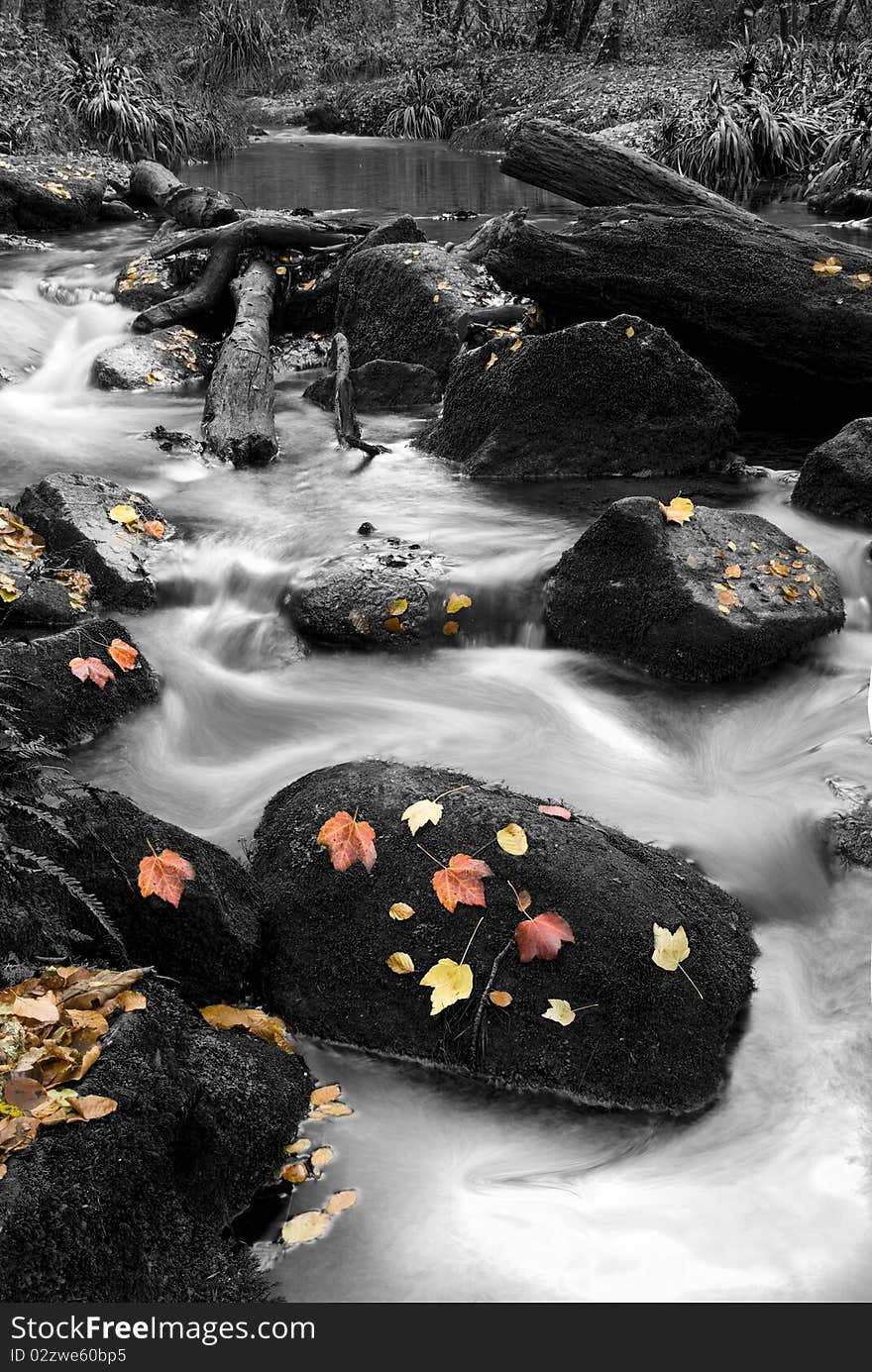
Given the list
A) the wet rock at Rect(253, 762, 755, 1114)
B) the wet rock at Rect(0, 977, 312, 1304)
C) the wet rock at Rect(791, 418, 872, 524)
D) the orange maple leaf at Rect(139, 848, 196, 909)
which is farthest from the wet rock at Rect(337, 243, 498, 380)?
the wet rock at Rect(0, 977, 312, 1304)

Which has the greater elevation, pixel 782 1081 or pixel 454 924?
pixel 454 924

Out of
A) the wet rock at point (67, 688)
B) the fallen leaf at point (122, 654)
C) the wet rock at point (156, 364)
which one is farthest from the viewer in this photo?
the wet rock at point (156, 364)

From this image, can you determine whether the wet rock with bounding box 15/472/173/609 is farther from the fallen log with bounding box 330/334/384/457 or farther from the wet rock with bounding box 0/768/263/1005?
the wet rock with bounding box 0/768/263/1005

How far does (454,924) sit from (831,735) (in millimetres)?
2409

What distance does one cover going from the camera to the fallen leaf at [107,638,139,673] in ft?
15.0

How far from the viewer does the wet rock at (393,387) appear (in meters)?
8.41

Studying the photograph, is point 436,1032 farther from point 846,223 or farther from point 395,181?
point 395,181

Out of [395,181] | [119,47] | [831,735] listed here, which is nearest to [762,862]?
[831,735]

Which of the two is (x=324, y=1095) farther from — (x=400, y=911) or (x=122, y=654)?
(x=122, y=654)

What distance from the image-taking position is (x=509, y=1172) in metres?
2.80

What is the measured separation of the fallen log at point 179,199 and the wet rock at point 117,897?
10303 mm

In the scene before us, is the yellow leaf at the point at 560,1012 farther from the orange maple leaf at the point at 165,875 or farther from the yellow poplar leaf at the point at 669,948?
the orange maple leaf at the point at 165,875

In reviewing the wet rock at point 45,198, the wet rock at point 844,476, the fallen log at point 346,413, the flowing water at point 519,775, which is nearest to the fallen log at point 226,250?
the flowing water at point 519,775

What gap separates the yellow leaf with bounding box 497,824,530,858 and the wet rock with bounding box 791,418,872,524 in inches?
163
